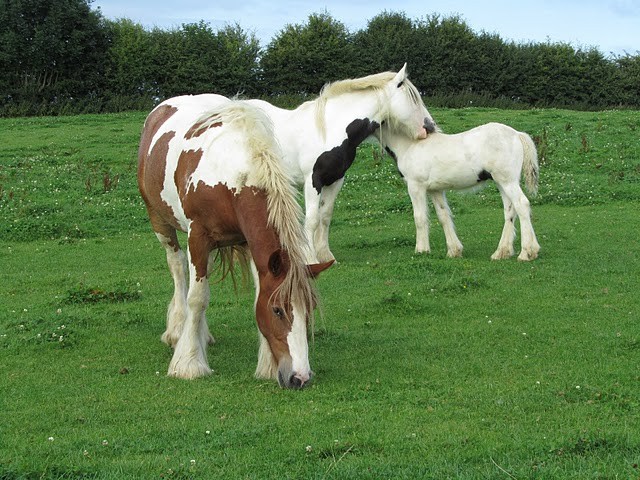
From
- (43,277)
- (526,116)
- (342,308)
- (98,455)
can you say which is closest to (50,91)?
(526,116)

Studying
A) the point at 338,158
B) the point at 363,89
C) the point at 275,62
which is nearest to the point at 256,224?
the point at 338,158

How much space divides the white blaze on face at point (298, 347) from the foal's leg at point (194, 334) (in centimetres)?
121

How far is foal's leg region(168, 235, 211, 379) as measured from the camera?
25.2 ft

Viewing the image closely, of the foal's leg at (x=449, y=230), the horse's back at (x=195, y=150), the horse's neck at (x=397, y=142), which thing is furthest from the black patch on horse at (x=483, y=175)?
the horse's back at (x=195, y=150)

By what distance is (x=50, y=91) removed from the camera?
45.5m

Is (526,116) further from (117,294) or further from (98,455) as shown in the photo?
(98,455)

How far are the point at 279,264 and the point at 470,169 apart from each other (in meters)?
6.67

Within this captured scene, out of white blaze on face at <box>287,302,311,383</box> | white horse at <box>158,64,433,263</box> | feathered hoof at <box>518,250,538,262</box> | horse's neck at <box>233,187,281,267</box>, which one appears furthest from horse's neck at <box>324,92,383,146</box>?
white blaze on face at <box>287,302,311,383</box>

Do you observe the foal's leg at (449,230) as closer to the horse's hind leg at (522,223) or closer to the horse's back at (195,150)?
the horse's hind leg at (522,223)

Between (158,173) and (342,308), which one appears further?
(342,308)

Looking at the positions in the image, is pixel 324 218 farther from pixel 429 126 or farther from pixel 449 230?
pixel 429 126

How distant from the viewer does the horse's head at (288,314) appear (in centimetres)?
689

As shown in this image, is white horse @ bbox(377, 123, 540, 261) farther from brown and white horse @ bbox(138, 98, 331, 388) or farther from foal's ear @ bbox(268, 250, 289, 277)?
foal's ear @ bbox(268, 250, 289, 277)

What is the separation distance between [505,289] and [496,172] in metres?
2.73
